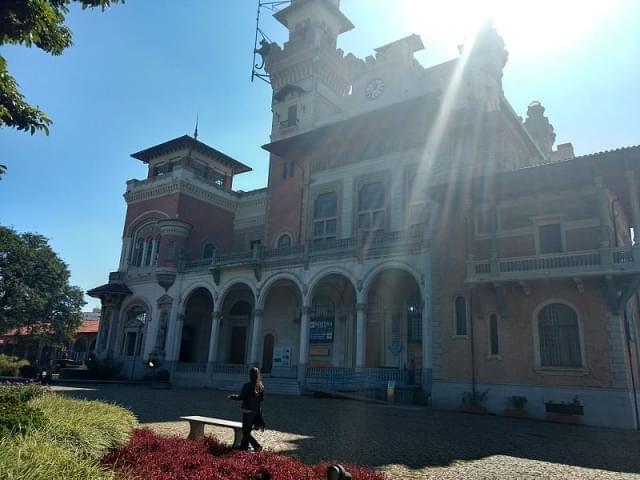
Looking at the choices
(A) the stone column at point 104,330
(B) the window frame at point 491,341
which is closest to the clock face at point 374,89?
(B) the window frame at point 491,341

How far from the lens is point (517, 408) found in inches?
693

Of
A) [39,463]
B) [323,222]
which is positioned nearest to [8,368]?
[323,222]

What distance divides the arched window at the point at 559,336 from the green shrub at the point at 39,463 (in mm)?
16677

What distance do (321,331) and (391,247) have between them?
7.80 metres

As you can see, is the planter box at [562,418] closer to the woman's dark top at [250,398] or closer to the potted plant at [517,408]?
the potted plant at [517,408]

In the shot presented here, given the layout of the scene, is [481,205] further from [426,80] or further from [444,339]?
[426,80]

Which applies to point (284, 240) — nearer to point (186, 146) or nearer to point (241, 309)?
point (241, 309)

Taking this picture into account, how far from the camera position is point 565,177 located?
17906 millimetres

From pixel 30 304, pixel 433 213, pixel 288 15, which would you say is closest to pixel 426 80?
pixel 433 213

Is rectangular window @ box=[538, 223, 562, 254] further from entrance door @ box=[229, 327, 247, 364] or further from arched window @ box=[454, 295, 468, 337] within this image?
entrance door @ box=[229, 327, 247, 364]

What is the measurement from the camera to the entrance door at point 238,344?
33406 millimetres

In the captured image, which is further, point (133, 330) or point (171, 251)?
point (133, 330)

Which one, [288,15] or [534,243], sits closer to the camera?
[534,243]

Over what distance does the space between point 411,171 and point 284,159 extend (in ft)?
35.2
